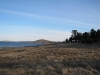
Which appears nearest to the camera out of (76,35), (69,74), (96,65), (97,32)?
(69,74)

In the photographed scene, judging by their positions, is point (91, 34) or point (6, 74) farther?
point (91, 34)

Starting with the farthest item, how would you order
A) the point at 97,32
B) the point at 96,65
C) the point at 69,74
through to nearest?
1. the point at 97,32
2. the point at 96,65
3. the point at 69,74

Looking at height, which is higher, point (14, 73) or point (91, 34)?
point (91, 34)

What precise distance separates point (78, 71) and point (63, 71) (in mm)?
1080

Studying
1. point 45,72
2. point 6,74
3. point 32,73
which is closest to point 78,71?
point 45,72

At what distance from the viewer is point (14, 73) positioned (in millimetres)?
9984

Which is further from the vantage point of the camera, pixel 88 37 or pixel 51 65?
pixel 88 37

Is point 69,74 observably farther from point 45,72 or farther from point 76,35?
point 76,35

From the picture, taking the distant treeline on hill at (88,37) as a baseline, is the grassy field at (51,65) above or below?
below

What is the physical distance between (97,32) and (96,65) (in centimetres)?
7031

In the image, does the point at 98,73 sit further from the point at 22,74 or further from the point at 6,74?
the point at 6,74

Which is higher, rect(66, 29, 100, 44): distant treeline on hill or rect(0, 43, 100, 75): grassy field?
rect(66, 29, 100, 44): distant treeline on hill

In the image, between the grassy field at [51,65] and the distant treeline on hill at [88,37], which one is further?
the distant treeline on hill at [88,37]

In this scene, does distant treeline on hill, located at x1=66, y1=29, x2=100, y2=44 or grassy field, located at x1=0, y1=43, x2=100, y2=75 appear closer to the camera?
grassy field, located at x1=0, y1=43, x2=100, y2=75
